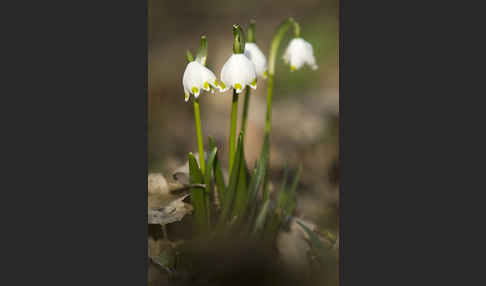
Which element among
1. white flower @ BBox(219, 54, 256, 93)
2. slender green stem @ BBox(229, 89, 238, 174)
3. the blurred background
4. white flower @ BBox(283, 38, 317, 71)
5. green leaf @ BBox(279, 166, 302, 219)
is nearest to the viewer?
white flower @ BBox(219, 54, 256, 93)

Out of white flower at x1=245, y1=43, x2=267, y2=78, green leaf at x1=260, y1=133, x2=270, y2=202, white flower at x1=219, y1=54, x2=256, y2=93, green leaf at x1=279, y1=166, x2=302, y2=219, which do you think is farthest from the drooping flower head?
green leaf at x1=279, y1=166, x2=302, y2=219

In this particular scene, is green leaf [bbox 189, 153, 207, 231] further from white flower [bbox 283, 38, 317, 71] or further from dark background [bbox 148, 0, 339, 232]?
white flower [bbox 283, 38, 317, 71]

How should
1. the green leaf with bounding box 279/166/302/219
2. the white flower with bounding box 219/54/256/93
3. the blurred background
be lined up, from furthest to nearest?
1. the blurred background
2. the green leaf with bounding box 279/166/302/219
3. the white flower with bounding box 219/54/256/93

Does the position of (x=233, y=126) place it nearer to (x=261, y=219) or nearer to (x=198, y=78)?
(x=198, y=78)

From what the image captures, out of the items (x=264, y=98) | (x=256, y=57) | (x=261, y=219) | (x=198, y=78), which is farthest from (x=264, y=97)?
(x=198, y=78)

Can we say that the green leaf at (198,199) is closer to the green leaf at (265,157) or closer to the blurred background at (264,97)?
the green leaf at (265,157)

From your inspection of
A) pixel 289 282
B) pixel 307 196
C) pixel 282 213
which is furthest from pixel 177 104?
pixel 289 282

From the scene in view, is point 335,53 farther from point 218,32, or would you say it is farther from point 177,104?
point 177,104
